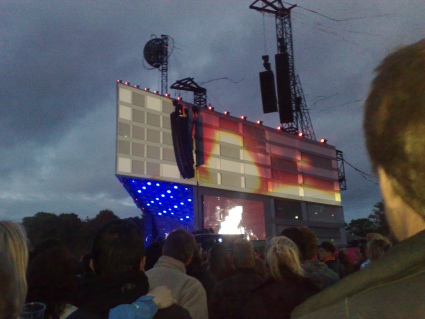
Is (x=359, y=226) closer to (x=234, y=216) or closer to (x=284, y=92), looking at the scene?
(x=234, y=216)

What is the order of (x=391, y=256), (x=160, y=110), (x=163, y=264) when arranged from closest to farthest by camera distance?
(x=391, y=256)
(x=163, y=264)
(x=160, y=110)

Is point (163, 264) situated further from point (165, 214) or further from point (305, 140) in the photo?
point (305, 140)

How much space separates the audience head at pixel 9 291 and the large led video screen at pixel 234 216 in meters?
22.4

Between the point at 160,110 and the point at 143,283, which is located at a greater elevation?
the point at 160,110

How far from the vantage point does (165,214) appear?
83.7ft

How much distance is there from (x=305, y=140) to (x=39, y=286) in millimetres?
33322

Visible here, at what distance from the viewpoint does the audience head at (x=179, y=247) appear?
305 centimetres

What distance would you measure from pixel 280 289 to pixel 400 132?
2300 mm

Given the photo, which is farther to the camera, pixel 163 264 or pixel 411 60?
pixel 163 264

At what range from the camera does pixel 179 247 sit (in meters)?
3.08

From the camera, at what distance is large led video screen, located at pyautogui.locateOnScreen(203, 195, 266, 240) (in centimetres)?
2523

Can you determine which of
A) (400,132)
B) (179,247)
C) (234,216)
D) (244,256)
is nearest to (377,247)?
(244,256)

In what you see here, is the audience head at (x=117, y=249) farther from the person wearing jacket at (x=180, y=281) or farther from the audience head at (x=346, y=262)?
the audience head at (x=346, y=262)

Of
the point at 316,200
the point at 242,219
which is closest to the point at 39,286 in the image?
the point at 242,219
